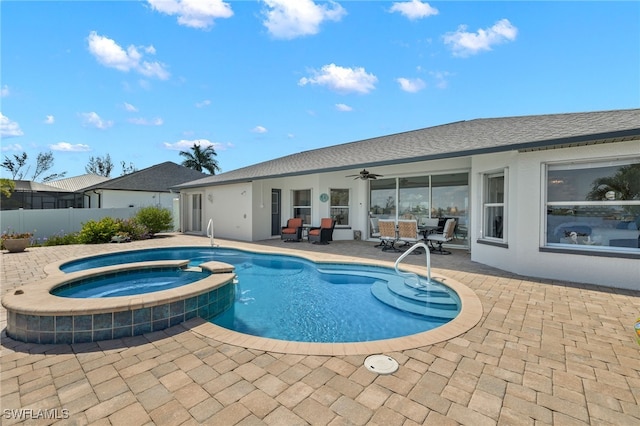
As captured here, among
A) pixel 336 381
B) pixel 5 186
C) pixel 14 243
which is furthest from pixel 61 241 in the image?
pixel 336 381

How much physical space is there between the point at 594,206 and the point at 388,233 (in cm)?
551

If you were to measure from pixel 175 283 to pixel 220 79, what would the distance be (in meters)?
11.3

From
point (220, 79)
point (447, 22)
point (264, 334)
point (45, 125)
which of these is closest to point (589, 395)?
point (264, 334)

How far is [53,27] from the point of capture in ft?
27.5

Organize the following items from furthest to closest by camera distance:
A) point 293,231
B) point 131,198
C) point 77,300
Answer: point 131,198, point 293,231, point 77,300

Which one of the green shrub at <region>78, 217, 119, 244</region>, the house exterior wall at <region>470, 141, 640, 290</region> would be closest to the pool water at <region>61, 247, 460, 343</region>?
the house exterior wall at <region>470, 141, 640, 290</region>

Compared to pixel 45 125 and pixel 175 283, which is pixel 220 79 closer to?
pixel 175 283

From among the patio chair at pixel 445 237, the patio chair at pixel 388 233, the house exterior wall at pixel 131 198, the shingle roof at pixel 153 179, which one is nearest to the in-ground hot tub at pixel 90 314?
the patio chair at pixel 388 233

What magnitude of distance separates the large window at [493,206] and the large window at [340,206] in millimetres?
6334

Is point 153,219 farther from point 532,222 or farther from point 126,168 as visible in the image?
point 126,168

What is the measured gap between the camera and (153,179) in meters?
25.4

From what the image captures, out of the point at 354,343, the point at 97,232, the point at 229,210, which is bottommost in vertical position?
the point at 354,343

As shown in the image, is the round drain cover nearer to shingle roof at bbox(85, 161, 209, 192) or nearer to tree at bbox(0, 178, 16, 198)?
shingle roof at bbox(85, 161, 209, 192)

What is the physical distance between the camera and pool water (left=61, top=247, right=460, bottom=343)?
14.8 feet
